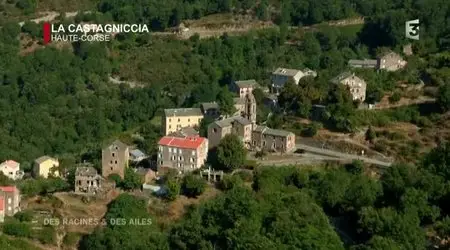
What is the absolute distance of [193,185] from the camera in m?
35.1

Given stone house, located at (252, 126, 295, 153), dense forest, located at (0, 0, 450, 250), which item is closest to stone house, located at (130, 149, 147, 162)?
dense forest, located at (0, 0, 450, 250)

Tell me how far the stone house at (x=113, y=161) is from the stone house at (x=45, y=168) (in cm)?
298

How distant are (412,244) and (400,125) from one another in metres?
11.4

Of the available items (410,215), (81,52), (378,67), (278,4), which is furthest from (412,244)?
(278,4)

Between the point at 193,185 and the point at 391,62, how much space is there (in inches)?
678

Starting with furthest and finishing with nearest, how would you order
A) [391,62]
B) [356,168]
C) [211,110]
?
[391,62] → [211,110] → [356,168]

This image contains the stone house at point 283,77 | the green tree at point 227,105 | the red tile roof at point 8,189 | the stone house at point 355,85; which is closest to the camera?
the red tile roof at point 8,189

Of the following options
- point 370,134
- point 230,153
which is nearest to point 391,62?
point 370,134

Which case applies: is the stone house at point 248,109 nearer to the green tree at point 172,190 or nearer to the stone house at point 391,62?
the green tree at point 172,190

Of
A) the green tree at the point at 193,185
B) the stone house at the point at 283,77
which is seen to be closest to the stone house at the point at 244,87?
the stone house at the point at 283,77

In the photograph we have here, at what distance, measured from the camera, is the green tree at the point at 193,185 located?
35125 mm

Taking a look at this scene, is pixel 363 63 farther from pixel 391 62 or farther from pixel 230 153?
pixel 230 153

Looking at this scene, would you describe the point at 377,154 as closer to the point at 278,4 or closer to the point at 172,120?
the point at 172,120

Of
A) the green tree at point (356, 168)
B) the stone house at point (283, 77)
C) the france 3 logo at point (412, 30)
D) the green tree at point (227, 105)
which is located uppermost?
the france 3 logo at point (412, 30)
